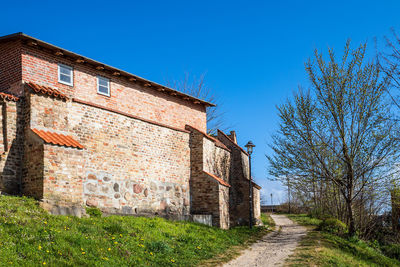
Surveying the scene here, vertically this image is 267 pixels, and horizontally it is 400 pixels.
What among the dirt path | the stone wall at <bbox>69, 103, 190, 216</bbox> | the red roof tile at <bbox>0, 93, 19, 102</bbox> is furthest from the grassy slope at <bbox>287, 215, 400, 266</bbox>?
the red roof tile at <bbox>0, 93, 19, 102</bbox>

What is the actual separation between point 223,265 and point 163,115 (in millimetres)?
9044

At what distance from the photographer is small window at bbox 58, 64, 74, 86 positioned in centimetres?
1379

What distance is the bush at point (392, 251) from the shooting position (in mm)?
17859

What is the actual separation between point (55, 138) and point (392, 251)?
16503 mm

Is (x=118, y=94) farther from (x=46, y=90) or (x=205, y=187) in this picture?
(x=205, y=187)

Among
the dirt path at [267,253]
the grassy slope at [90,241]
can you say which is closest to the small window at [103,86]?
the grassy slope at [90,241]

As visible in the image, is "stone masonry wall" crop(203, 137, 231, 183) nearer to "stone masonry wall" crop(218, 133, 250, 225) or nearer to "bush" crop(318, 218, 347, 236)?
"stone masonry wall" crop(218, 133, 250, 225)

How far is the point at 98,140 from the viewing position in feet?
46.9

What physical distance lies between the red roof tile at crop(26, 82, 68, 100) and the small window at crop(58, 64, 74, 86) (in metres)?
0.86

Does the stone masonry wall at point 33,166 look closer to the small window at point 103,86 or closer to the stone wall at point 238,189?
the small window at point 103,86

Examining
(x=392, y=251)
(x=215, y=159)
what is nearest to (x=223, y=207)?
(x=215, y=159)

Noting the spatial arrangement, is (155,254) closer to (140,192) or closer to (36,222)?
(36,222)

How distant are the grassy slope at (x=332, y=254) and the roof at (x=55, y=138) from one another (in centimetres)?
779

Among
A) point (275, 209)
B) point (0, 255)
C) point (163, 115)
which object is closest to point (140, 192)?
point (163, 115)
